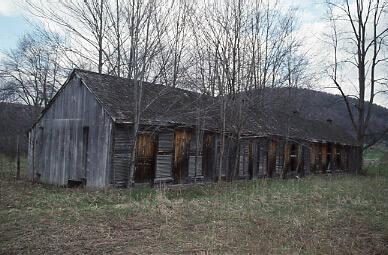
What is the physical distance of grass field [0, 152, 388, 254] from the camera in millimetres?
6285

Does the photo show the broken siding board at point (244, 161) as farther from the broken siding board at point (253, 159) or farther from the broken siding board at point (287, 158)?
the broken siding board at point (287, 158)

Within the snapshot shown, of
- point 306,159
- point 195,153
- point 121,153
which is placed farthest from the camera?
point 306,159

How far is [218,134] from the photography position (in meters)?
19.6

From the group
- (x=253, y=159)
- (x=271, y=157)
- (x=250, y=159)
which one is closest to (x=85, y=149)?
(x=250, y=159)

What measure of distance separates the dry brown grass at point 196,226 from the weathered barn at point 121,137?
4496 millimetres

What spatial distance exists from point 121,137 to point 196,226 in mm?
8491

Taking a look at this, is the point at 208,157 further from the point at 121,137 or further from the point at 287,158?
the point at 287,158

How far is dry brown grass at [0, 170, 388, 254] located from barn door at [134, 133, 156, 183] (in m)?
4.59

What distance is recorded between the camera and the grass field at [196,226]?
20.6 feet

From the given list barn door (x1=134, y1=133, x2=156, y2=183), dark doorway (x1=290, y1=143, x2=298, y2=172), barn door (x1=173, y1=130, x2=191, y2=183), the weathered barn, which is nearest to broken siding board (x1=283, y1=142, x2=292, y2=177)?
dark doorway (x1=290, y1=143, x2=298, y2=172)

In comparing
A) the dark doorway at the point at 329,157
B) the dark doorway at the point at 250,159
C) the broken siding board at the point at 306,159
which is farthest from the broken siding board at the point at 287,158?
the dark doorway at the point at 329,157

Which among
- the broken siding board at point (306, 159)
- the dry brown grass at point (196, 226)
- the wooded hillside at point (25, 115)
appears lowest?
the dry brown grass at point (196, 226)

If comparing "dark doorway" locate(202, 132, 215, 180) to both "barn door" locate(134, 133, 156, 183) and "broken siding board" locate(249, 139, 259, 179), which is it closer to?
"barn door" locate(134, 133, 156, 183)

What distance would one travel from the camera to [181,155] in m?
17.6
